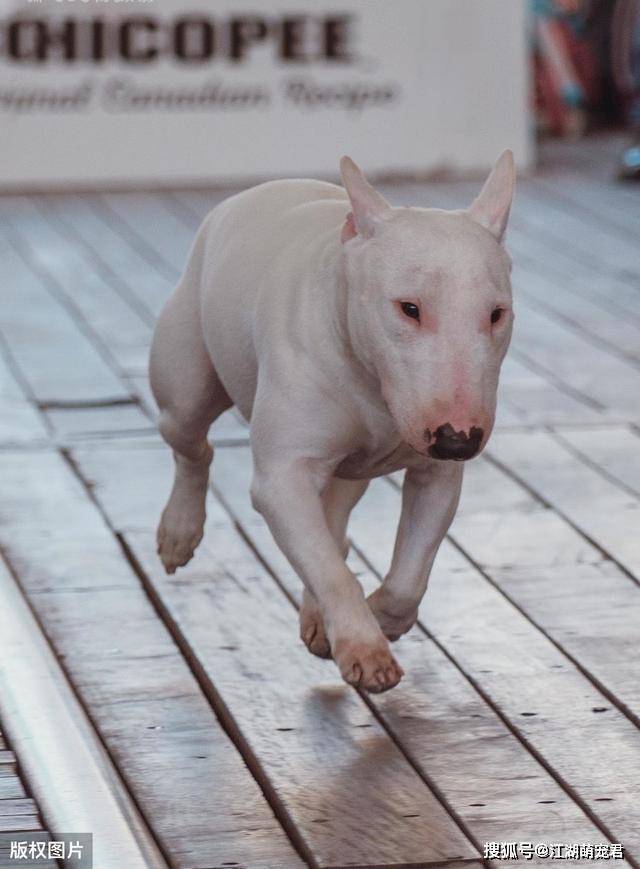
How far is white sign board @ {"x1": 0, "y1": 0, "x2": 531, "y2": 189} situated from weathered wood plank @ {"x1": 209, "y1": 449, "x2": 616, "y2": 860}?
4.71 meters

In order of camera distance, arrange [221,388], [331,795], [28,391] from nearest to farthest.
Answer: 1. [331,795]
2. [221,388]
3. [28,391]

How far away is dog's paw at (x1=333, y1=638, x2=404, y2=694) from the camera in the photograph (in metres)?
2.02

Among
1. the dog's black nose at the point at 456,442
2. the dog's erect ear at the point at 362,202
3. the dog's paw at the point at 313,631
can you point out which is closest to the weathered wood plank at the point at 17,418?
the dog's paw at the point at 313,631

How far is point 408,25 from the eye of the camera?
7082 millimetres

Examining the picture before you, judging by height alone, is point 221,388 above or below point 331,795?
above

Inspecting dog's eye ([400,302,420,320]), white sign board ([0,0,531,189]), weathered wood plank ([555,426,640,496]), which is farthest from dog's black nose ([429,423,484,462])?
white sign board ([0,0,531,189])

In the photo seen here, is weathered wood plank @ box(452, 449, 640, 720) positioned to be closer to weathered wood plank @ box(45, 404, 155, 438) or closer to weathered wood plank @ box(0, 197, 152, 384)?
weathered wood plank @ box(45, 404, 155, 438)

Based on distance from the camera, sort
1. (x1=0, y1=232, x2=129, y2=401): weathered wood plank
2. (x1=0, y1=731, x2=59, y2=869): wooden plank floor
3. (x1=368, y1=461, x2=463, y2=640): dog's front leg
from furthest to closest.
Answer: (x1=0, y1=232, x2=129, y2=401): weathered wood plank < (x1=368, y1=461, x2=463, y2=640): dog's front leg < (x1=0, y1=731, x2=59, y2=869): wooden plank floor

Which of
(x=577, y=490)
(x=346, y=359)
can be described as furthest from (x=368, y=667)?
(x=577, y=490)

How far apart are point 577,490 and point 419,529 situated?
1147 mm

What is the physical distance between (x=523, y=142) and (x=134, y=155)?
1.61 metres

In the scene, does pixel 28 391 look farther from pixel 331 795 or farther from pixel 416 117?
pixel 416 117

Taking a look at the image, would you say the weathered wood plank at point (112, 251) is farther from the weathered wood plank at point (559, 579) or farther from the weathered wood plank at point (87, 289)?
the weathered wood plank at point (559, 579)

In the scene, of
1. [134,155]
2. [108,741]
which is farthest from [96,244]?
[108,741]
